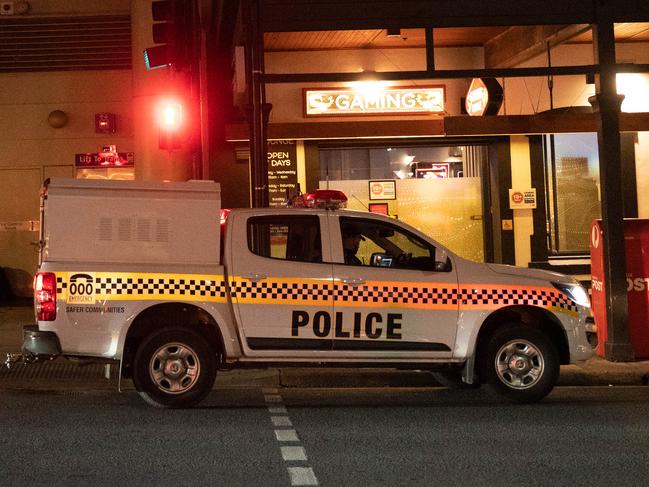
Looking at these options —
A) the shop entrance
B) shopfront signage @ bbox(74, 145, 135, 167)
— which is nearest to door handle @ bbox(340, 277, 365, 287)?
the shop entrance

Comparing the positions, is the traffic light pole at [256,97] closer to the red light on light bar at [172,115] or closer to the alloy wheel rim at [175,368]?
the red light on light bar at [172,115]

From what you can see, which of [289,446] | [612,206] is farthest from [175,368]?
[612,206]

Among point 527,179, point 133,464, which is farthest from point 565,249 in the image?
point 133,464

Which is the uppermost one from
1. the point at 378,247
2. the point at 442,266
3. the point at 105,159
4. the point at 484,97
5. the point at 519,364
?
the point at 484,97

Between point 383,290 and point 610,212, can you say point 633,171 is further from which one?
point 383,290

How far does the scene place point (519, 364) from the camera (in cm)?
893

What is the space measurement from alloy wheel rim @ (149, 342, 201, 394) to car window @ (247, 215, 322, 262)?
3.74 feet

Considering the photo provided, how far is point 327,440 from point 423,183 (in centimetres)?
951

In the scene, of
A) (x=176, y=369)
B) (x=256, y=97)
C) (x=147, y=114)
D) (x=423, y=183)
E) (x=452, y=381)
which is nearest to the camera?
(x=176, y=369)

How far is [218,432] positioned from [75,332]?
5.58 feet

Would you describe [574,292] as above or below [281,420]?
above

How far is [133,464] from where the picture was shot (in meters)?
6.36

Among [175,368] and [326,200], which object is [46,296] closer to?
[175,368]

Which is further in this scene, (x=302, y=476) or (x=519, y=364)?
(x=519, y=364)
